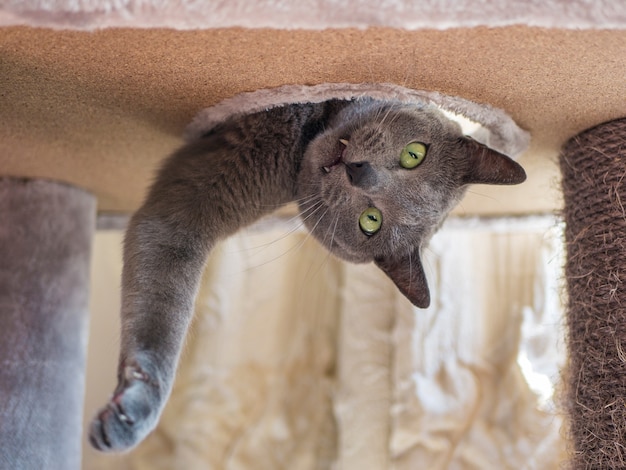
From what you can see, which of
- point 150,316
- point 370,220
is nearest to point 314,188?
point 370,220

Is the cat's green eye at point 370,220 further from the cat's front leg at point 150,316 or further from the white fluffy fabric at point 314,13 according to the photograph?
the white fluffy fabric at point 314,13

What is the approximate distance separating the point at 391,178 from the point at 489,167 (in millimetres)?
154

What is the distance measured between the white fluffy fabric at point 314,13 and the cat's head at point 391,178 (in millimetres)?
340

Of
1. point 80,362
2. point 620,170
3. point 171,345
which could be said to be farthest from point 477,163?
point 80,362

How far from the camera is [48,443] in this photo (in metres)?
1.33

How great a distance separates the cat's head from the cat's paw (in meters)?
0.43

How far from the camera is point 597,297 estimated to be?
113 cm

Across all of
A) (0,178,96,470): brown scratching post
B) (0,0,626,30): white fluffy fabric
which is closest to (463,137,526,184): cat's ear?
(0,0,626,30): white fluffy fabric

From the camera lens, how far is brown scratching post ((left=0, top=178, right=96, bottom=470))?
1.31 m

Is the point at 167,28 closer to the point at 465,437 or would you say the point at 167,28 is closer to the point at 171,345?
the point at 171,345

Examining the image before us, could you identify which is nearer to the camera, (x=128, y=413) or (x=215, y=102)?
(x=128, y=413)

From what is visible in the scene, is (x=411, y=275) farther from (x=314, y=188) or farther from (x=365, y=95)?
(x=365, y=95)

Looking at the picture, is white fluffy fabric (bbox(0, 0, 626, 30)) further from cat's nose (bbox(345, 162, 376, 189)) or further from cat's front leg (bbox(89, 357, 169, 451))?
cat's front leg (bbox(89, 357, 169, 451))

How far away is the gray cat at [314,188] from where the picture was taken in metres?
1.11
